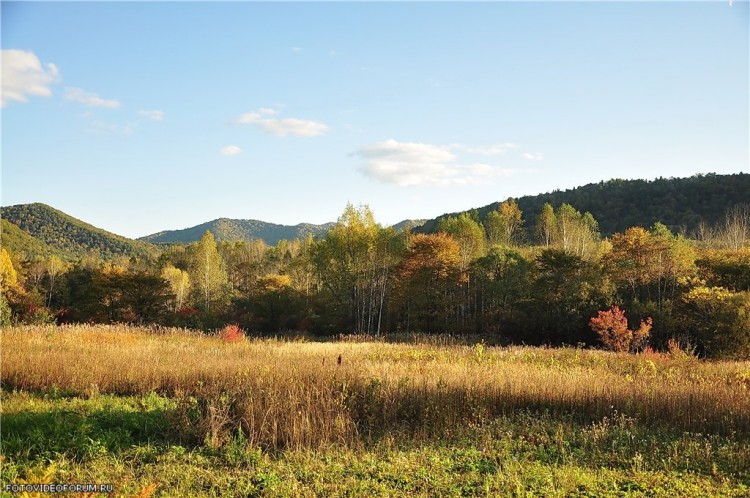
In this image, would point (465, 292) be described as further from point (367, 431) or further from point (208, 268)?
point (208, 268)

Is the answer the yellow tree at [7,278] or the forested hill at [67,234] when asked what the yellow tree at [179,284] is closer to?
the yellow tree at [7,278]

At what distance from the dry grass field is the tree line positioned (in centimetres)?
1776

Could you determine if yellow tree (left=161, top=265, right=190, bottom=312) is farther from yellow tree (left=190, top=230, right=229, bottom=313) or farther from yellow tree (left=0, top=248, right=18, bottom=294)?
yellow tree (left=0, top=248, right=18, bottom=294)

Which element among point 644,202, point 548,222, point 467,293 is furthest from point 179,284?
point 644,202

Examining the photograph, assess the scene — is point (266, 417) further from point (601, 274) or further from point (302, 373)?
point (601, 274)

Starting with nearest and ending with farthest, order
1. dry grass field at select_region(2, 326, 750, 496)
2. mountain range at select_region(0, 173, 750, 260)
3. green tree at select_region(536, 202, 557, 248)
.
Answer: dry grass field at select_region(2, 326, 750, 496) < green tree at select_region(536, 202, 557, 248) < mountain range at select_region(0, 173, 750, 260)

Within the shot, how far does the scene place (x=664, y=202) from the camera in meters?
79.0

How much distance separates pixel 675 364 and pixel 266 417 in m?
13.3

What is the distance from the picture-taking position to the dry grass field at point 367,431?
531cm

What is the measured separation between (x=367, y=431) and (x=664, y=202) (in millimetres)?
88733

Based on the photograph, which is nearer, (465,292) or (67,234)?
(465,292)

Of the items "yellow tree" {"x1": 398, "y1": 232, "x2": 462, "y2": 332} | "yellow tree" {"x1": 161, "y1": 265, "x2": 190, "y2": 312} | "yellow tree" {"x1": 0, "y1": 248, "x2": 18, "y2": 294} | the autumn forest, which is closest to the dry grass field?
the autumn forest

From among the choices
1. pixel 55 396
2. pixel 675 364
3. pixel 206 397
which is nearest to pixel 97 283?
pixel 55 396

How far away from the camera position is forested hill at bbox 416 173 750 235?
73.1m
